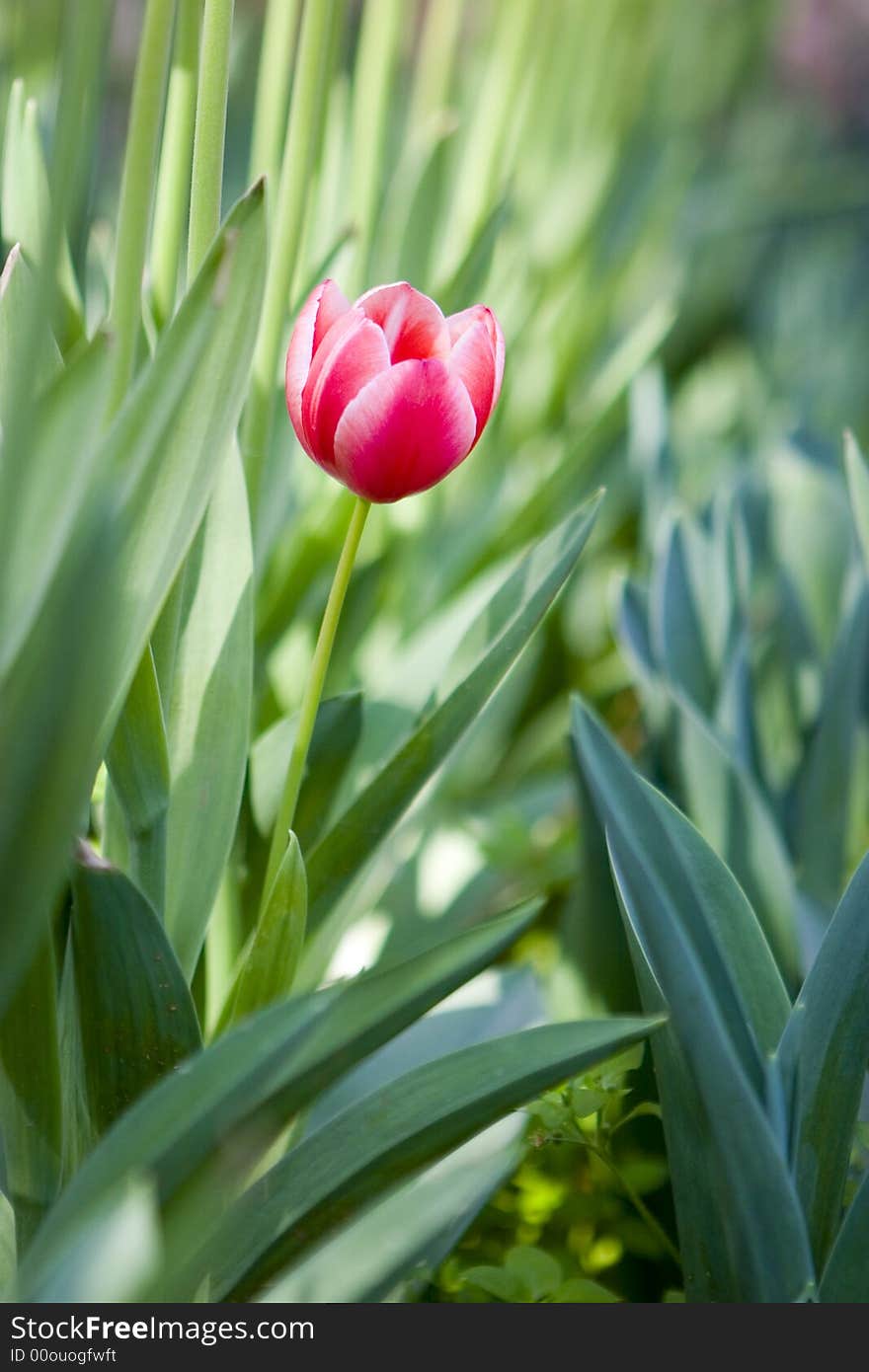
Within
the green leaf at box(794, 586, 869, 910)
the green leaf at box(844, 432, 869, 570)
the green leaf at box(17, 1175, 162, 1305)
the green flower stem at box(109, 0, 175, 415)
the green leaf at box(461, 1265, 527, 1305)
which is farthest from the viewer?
the green leaf at box(794, 586, 869, 910)

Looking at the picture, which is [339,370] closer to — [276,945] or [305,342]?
[305,342]

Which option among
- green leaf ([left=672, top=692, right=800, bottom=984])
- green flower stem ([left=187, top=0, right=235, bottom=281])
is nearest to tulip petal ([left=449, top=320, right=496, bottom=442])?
green flower stem ([left=187, top=0, right=235, bottom=281])

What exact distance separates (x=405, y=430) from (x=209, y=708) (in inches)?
6.3

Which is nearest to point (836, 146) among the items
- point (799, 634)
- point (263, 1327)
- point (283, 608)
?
point (799, 634)

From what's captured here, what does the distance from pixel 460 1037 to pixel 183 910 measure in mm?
242

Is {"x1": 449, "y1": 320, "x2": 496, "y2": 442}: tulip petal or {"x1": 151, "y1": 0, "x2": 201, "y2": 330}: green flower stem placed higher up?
{"x1": 151, "y1": 0, "x2": 201, "y2": 330}: green flower stem

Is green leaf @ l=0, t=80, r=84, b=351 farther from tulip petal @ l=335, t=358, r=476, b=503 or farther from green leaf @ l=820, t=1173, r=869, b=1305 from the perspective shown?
green leaf @ l=820, t=1173, r=869, b=1305

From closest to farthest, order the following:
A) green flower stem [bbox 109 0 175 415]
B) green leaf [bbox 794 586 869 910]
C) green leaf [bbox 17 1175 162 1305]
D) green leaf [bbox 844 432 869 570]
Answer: green leaf [bbox 17 1175 162 1305]
green flower stem [bbox 109 0 175 415]
green leaf [bbox 844 432 869 570]
green leaf [bbox 794 586 869 910]

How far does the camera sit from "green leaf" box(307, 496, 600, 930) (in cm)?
51

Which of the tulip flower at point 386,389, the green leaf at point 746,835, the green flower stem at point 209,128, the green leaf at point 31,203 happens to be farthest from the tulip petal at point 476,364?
the green leaf at point 746,835

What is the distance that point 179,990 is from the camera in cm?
46

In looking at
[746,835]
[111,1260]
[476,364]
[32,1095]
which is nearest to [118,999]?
[32,1095]

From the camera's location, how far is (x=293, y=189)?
55 centimetres

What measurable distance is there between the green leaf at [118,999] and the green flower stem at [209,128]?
0.77 ft
